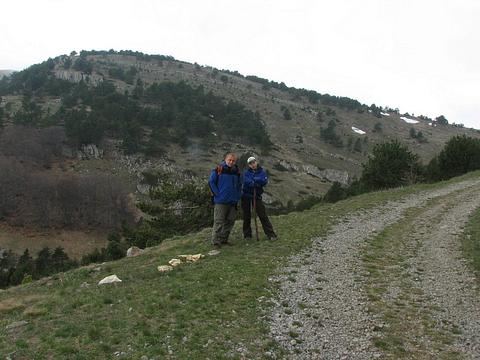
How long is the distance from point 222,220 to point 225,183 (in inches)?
52.8

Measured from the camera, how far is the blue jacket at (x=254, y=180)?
48.9ft

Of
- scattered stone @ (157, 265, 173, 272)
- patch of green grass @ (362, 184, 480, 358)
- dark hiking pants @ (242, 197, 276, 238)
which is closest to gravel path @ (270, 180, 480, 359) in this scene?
patch of green grass @ (362, 184, 480, 358)

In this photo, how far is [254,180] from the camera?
587 inches

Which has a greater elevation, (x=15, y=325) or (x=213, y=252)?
(x=213, y=252)

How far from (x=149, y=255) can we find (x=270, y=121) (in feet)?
611

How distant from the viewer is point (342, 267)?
12852mm

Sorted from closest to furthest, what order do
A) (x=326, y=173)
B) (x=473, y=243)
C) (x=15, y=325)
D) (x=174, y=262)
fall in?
(x=15, y=325), (x=174, y=262), (x=473, y=243), (x=326, y=173)

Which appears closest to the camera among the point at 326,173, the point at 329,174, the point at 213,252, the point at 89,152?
the point at 213,252

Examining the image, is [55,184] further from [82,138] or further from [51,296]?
[51,296]

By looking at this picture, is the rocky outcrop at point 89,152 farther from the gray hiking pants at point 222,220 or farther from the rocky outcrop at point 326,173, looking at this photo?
the gray hiking pants at point 222,220

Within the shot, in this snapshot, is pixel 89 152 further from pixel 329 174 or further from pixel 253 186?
pixel 253 186

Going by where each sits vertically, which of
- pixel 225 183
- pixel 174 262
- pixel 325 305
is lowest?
pixel 174 262

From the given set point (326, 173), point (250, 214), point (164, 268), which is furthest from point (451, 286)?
point (326, 173)

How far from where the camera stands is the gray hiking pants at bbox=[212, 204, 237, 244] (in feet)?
48.3
